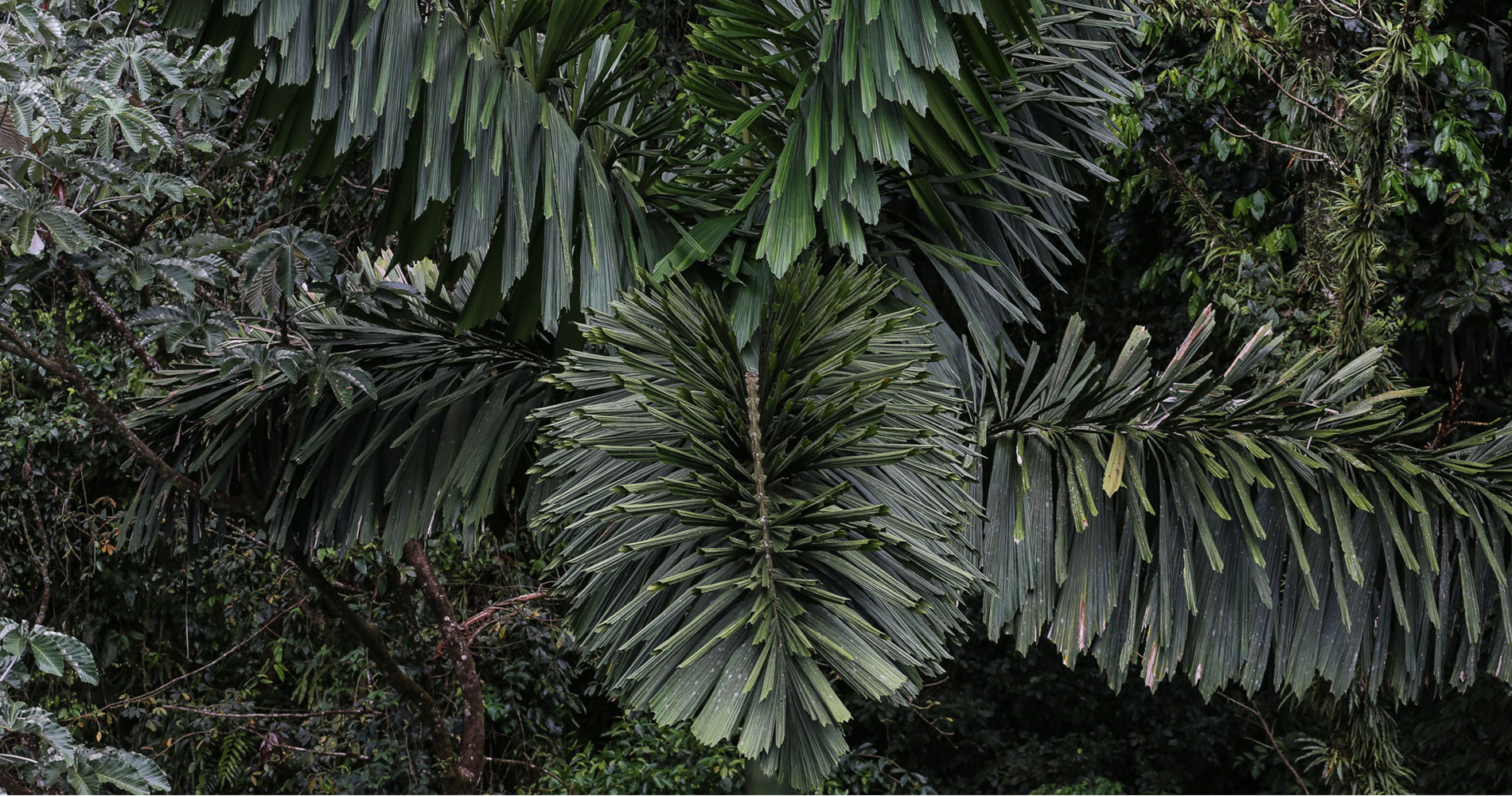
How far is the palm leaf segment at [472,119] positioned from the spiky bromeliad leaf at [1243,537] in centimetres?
65

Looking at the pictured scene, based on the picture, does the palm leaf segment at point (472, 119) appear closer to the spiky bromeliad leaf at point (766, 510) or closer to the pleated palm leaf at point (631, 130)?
the pleated palm leaf at point (631, 130)

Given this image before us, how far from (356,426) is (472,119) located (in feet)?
2.04

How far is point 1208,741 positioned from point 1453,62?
3212 millimetres

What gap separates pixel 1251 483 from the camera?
Result: 1527 mm

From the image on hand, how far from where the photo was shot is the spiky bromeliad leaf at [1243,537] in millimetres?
1479

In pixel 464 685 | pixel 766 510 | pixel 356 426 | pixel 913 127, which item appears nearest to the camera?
pixel 766 510

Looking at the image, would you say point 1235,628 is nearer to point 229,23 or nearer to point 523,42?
point 523,42

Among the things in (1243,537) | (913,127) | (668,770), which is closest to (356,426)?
(913,127)

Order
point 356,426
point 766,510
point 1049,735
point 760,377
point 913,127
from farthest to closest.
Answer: point 1049,735 < point 356,426 < point 913,127 < point 760,377 < point 766,510

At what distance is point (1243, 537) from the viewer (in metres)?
1.50

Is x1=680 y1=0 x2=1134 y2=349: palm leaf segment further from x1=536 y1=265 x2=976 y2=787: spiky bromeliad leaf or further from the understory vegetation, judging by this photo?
x1=536 y1=265 x2=976 y2=787: spiky bromeliad leaf

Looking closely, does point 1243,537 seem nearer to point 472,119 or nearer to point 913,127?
point 913,127

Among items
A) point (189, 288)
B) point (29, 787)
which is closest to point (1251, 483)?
point (189, 288)

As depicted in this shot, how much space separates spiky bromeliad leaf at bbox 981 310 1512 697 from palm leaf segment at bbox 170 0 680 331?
0.65 m
